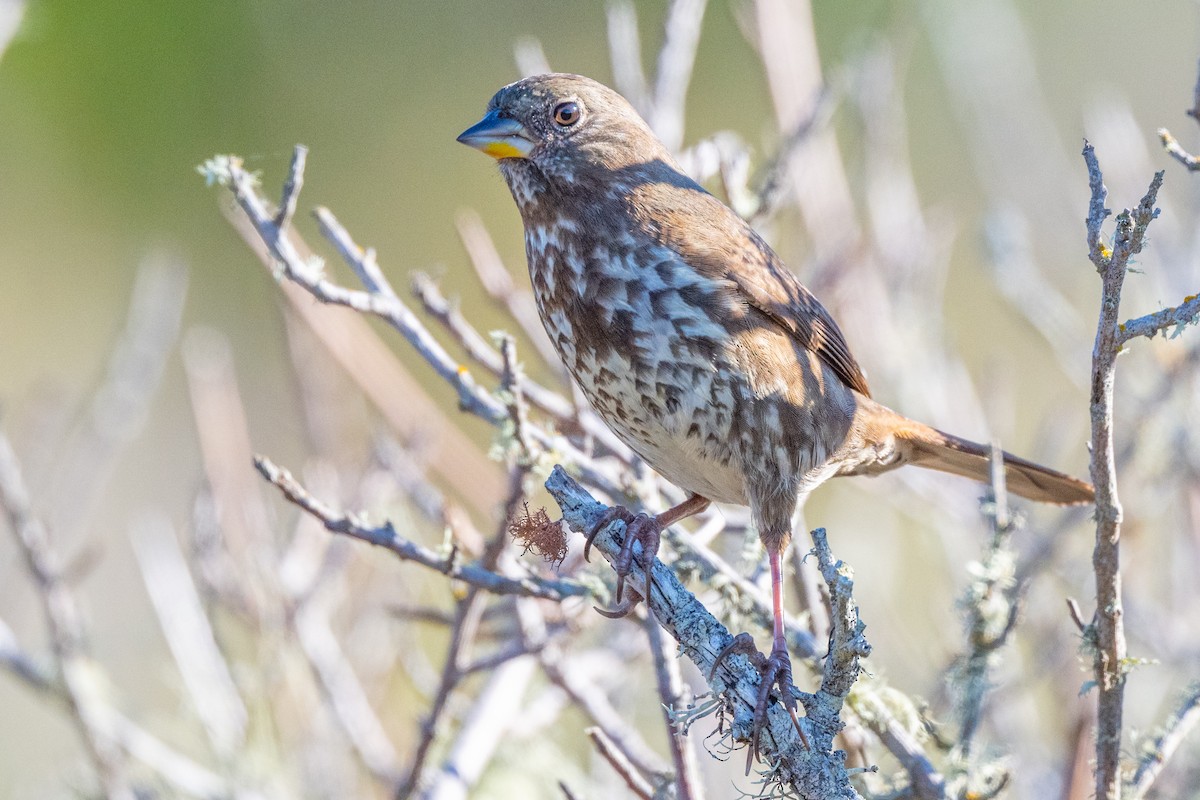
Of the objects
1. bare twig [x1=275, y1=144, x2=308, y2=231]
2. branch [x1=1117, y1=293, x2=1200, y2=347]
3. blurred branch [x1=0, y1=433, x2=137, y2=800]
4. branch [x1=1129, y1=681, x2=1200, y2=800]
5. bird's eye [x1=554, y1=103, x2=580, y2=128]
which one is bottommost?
blurred branch [x1=0, y1=433, x2=137, y2=800]

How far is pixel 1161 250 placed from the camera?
4398 millimetres

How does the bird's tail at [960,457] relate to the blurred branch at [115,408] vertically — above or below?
above

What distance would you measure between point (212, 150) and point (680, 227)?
25.0ft

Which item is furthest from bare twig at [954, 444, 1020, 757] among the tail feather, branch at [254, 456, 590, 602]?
branch at [254, 456, 590, 602]

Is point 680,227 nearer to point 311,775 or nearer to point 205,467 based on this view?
point 205,467

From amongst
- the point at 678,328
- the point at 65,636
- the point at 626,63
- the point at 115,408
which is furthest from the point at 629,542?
the point at 115,408

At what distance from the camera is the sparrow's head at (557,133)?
309 cm

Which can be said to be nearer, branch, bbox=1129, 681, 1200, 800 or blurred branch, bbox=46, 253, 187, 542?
branch, bbox=1129, 681, 1200, 800

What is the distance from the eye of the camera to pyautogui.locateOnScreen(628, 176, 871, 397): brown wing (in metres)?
2.88

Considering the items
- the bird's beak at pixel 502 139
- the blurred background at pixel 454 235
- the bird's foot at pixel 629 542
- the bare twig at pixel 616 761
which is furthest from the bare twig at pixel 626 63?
the bare twig at pixel 616 761

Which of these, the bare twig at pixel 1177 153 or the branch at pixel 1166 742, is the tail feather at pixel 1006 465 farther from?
the bare twig at pixel 1177 153

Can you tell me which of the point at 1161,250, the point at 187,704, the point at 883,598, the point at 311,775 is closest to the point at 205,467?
the point at 187,704

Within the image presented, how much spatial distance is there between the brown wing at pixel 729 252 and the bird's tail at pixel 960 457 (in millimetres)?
235

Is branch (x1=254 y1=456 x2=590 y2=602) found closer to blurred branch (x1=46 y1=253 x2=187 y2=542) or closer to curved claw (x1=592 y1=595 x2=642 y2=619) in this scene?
curved claw (x1=592 y1=595 x2=642 y2=619)
